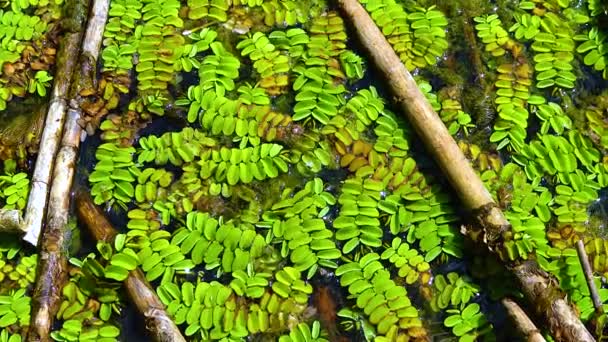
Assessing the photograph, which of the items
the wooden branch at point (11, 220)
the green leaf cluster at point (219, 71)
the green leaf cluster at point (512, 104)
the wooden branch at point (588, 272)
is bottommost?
the wooden branch at point (588, 272)

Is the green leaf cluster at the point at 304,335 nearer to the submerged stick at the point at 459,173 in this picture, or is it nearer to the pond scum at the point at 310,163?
the pond scum at the point at 310,163

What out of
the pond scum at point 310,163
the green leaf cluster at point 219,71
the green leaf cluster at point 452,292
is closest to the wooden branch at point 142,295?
the pond scum at point 310,163

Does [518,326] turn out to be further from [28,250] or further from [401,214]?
[28,250]

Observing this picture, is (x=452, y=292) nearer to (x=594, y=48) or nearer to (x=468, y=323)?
(x=468, y=323)

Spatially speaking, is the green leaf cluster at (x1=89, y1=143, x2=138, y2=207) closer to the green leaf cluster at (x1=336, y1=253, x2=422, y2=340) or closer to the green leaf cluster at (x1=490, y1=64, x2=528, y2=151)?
the green leaf cluster at (x1=336, y1=253, x2=422, y2=340)

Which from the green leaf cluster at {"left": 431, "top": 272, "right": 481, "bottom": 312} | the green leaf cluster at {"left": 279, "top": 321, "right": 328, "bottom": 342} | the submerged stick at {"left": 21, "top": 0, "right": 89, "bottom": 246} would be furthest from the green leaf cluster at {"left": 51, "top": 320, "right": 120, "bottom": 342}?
the green leaf cluster at {"left": 431, "top": 272, "right": 481, "bottom": 312}

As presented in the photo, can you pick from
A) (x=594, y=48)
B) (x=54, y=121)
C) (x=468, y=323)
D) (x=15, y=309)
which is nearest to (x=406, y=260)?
(x=468, y=323)
